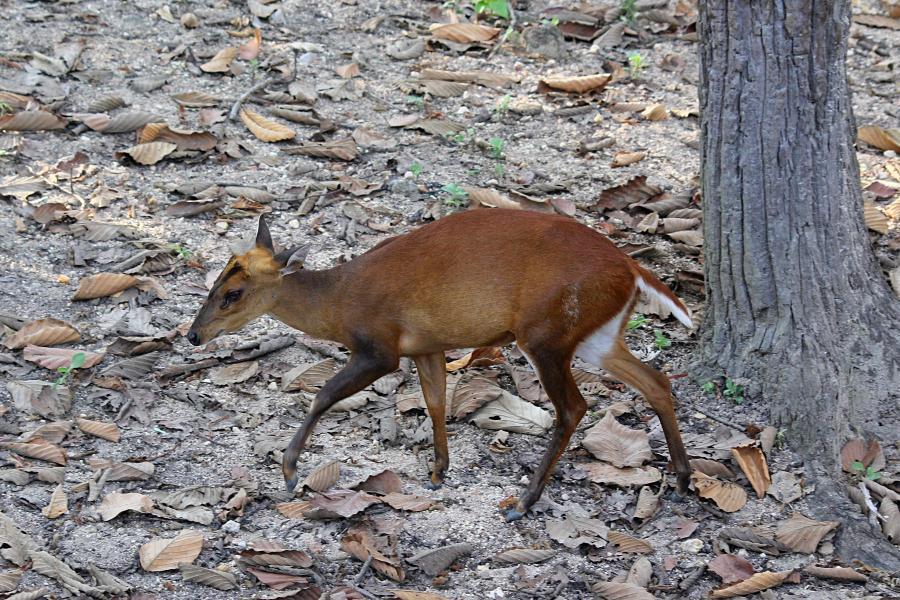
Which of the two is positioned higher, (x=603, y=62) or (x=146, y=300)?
(x=603, y=62)

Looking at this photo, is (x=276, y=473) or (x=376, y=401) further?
(x=376, y=401)

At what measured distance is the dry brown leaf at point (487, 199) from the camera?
21.9 feet

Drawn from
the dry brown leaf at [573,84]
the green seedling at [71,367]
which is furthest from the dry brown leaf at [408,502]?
the dry brown leaf at [573,84]

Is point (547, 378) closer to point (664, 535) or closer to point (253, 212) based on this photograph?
point (664, 535)

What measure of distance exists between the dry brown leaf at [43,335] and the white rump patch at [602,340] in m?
2.48

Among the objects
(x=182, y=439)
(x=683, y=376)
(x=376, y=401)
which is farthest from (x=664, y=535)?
(x=182, y=439)

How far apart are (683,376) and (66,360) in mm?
2905

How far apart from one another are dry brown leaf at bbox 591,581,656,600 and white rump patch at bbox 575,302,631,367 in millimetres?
1020

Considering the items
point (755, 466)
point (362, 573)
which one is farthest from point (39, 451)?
point (755, 466)

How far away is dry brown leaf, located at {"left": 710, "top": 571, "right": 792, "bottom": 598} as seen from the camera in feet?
14.5

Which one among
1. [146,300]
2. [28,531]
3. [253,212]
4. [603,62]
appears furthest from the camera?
[603,62]

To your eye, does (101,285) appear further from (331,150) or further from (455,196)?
(455,196)

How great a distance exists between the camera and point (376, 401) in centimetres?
565

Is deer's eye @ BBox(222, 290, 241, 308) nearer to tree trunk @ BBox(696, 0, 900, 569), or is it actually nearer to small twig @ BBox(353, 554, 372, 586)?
small twig @ BBox(353, 554, 372, 586)
